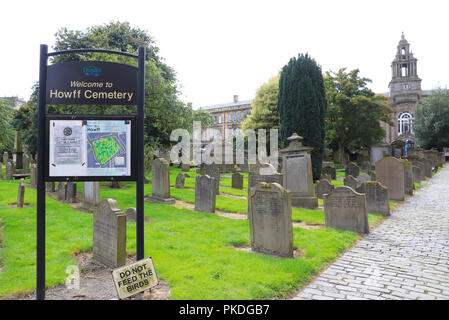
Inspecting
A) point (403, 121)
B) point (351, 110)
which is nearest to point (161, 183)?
point (351, 110)

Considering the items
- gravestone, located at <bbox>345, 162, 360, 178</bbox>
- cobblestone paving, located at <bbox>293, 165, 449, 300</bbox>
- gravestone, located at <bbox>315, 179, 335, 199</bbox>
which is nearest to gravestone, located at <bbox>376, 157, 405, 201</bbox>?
gravestone, located at <bbox>315, 179, 335, 199</bbox>

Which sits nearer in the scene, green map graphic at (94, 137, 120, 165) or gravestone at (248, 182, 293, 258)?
green map graphic at (94, 137, 120, 165)

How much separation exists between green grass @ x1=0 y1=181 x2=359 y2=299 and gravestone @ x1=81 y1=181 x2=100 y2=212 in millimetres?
996

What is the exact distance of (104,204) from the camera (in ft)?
19.0

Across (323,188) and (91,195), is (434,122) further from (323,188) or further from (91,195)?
(91,195)

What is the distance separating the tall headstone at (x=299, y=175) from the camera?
468 inches

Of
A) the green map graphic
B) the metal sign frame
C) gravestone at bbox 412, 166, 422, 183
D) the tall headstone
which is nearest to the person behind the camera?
the metal sign frame

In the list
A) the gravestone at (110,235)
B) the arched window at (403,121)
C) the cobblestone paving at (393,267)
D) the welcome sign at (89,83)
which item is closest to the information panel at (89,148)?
the welcome sign at (89,83)

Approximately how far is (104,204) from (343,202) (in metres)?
5.93

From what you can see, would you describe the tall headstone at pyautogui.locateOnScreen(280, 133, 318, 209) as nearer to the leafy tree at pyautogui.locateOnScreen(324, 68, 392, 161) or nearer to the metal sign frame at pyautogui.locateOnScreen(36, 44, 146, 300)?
the metal sign frame at pyautogui.locateOnScreen(36, 44, 146, 300)

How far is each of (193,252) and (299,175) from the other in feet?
23.9

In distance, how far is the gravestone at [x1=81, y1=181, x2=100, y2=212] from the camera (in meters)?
10.8

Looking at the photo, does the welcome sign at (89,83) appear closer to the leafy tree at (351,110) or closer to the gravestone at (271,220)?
the gravestone at (271,220)
